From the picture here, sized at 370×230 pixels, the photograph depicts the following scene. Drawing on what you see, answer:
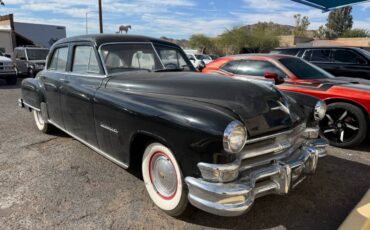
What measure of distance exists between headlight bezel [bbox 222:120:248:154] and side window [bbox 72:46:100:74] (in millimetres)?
2105

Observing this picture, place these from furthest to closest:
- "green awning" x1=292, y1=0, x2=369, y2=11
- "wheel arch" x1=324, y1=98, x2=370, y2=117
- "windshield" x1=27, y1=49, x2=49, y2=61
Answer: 1. "windshield" x1=27, y1=49, x2=49, y2=61
2. "green awning" x1=292, y1=0, x2=369, y2=11
3. "wheel arch" x1=324, y1=98, x2=370, y2=117

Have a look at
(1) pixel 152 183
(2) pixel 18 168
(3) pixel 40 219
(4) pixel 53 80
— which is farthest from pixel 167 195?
(4) pixel 53 80

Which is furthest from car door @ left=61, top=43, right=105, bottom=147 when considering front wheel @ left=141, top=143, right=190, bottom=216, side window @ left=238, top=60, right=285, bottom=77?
side window @ left=238, top=60, right=285, bottom=77

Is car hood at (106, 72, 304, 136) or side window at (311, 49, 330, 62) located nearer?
car hood at (106, 72, 304, 136)

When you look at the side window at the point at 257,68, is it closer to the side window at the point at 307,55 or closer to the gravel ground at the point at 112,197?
the gravel ground at the point at 112,197

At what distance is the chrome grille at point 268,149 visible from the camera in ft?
8.98

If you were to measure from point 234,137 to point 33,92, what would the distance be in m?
4.33

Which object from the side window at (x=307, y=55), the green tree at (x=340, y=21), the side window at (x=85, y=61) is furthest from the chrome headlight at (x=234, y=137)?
the green tree at (x=340, y=21)

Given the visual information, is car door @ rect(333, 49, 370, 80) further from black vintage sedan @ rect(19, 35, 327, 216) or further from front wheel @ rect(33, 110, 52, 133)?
front wheel @ rect(33, 110, 52, 133)

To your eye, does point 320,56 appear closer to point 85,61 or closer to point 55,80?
point 85,61

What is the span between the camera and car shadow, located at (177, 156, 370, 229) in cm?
299

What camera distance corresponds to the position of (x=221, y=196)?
2.47 m

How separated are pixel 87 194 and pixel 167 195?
1006 mm

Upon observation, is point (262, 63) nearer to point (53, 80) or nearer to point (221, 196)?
point (53, 80)
